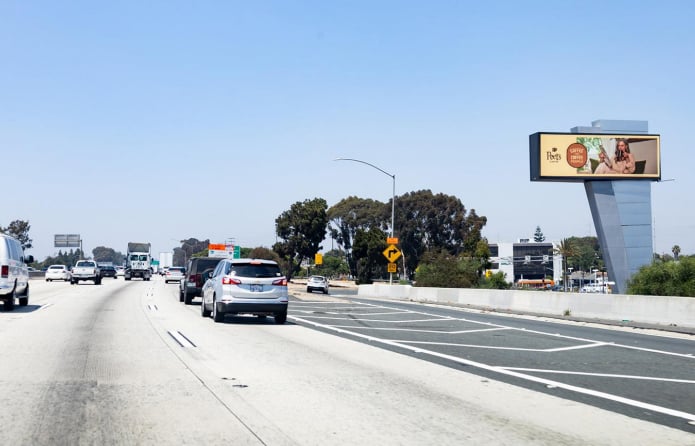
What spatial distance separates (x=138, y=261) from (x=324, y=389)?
6806cm

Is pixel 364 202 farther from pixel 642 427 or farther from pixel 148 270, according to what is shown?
pixel 642 427

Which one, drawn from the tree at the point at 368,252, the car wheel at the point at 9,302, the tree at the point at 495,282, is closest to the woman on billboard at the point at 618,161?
the tree at the point at 495,282

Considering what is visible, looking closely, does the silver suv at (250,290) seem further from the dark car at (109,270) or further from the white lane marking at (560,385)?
the dark car at (109,270)

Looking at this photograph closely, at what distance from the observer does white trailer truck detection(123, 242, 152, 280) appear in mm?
74375

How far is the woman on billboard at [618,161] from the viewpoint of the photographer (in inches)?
2370

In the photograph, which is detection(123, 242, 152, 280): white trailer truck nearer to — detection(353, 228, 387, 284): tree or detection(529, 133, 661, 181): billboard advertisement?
detection(353, 228, 387, 284): tree

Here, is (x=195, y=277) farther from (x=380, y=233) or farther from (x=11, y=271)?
(x=380, y=233)

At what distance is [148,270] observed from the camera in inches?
2972

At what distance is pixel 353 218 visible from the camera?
113500 millimetres

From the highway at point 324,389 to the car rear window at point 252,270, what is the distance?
245cm

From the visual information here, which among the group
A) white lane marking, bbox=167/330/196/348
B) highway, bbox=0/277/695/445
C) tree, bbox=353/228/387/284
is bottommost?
highway, bbox=0/277/695/445

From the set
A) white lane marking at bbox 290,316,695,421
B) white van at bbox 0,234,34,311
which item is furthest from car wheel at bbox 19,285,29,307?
white lane marking at bbox 290,316,695,421

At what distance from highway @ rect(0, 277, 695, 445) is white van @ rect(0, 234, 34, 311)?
5.60m

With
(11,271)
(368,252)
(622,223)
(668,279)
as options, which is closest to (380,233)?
(368,252)
